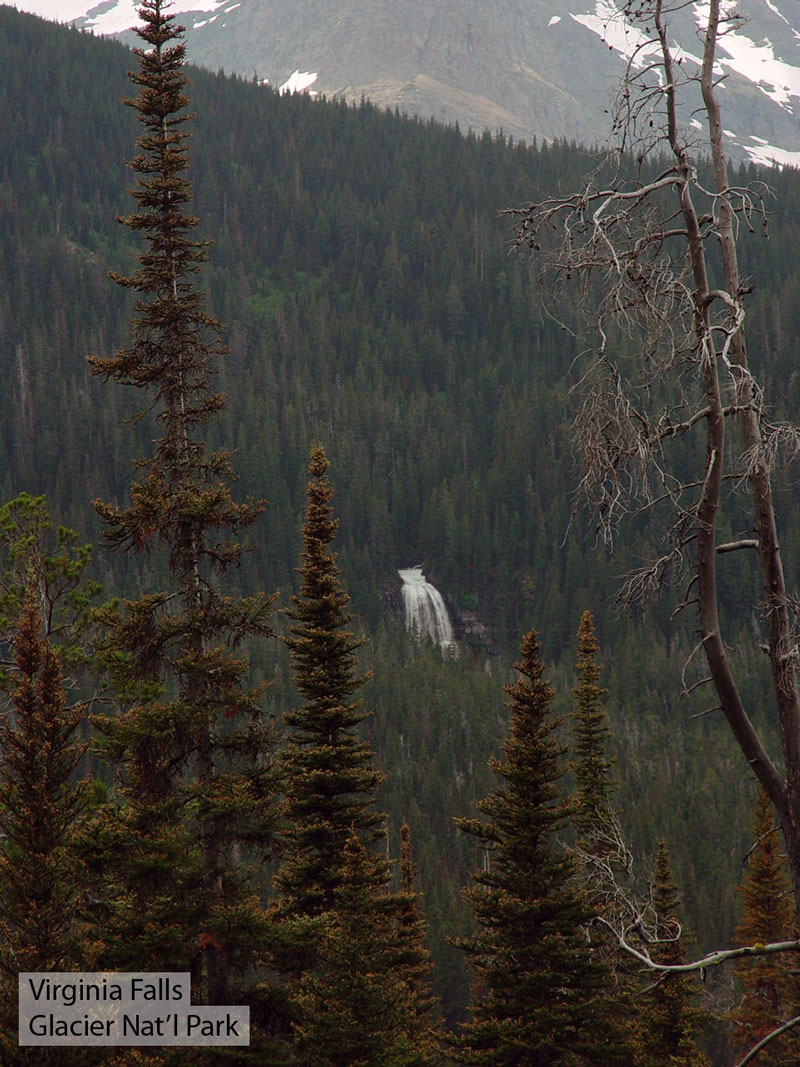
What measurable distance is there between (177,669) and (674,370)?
11477mm

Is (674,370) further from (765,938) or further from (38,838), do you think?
(765,938)

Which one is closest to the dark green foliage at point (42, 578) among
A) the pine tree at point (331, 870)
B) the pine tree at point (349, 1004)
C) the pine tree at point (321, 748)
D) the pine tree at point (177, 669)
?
the pine tree at point (177, 669)

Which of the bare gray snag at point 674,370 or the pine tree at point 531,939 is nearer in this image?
the bare gray snag at point 674,370

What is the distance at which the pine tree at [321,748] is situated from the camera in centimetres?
2475

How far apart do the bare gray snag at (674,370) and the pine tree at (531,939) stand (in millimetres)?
16325

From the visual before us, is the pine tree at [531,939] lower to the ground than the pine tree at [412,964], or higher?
higher

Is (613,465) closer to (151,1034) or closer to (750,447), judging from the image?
(750,447)

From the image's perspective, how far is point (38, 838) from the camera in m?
16.7

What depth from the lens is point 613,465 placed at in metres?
9.02

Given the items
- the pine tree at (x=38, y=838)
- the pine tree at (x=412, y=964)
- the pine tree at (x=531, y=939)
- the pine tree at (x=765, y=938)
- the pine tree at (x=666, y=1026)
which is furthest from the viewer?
the pine tree at (x=765, y=938)

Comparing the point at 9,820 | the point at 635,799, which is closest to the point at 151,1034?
the point at 9,820

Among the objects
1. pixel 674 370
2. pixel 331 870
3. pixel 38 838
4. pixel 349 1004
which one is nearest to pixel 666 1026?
pixel 331 870

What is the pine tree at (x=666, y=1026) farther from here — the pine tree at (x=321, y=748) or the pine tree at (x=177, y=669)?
the pine tree at (x=177, y=669)

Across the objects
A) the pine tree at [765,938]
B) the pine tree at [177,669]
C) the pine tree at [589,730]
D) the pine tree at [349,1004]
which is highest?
the pine tree at [177,669]
